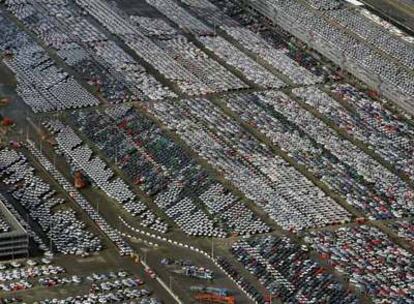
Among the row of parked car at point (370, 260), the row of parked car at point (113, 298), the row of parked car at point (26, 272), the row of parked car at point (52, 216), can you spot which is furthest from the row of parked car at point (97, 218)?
the row of parked car at point (370, 260)

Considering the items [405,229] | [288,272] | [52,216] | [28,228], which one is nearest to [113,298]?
[28,228]

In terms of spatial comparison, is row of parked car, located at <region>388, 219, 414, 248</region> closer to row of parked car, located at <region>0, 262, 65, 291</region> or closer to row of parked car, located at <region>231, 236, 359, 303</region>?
row of parked car, located at <region>231, 236, 359, 303</region>

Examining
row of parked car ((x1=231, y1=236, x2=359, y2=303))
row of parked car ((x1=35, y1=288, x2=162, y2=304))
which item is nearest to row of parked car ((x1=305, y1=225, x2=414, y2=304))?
row of parked car ((x1=231, y1=236, x2=359, y2=303))

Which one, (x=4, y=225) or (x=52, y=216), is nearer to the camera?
(x=4, y=225)

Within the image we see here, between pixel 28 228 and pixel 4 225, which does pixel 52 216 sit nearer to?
pixel 28 228

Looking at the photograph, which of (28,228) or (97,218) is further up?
(97,218)

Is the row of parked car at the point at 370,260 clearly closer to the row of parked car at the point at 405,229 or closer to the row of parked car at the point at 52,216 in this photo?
the row of parked car at the point at 405,229

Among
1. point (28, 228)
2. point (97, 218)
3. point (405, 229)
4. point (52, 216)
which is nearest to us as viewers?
point (28, 228)
